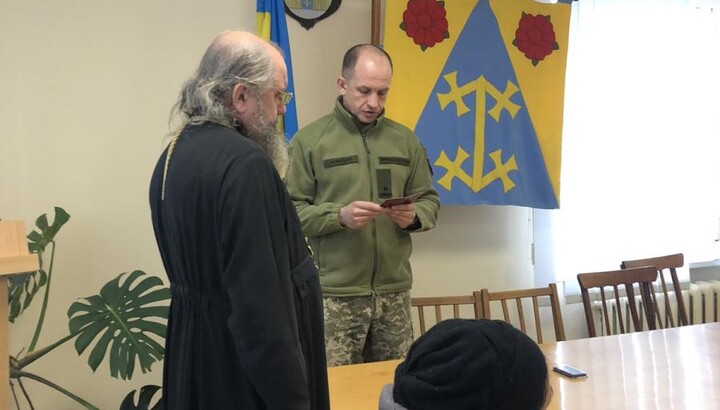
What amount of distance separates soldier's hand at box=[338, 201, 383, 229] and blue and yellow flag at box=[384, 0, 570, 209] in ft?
3.08

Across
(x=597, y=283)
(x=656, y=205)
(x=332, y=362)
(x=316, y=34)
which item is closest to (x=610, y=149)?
(x=656, y=205)

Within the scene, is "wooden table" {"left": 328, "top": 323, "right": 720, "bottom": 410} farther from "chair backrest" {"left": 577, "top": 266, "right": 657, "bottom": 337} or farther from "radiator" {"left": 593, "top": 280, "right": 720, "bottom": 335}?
"radiator" {"left": 593, "top": 280, "right": 720, "bottom": 335}

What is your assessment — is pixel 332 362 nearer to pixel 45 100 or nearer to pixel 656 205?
pixel 45 100

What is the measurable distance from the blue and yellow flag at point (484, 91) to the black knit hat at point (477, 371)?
2127 mm

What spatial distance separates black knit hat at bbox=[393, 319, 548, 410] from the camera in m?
0.88

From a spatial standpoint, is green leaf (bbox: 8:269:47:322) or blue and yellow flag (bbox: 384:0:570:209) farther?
blue and yellow flag (bbox: 384:0:570:209)

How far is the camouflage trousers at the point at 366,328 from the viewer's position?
89.8 inches

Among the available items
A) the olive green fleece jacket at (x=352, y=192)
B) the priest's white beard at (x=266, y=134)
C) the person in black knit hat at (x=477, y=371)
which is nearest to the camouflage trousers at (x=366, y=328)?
the olive green fleece jacket at (x=352, y=192)

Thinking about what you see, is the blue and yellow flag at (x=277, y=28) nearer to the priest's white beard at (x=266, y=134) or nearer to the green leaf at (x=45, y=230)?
the green leaf at (x=45, y=230)

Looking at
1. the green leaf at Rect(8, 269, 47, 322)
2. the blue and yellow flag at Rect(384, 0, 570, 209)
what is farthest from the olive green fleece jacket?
the green leaf at Rect(8, 269, 47, 322)

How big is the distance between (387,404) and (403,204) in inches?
46.8

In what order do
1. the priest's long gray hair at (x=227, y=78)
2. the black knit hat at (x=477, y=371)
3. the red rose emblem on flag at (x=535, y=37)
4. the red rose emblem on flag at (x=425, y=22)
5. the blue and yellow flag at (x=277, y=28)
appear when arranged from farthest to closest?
the red rose emblem on flag at (x=535, y=37)
the red rose emblem on flag at (x=425, y=22)
the blue and yellow flag at (x=277, y=28)
the priest's long gray hair at (x=227, y=78)
the black knit hat at (x=477, y=371)

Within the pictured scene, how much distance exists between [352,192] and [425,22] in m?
1.09

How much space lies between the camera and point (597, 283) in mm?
2588
